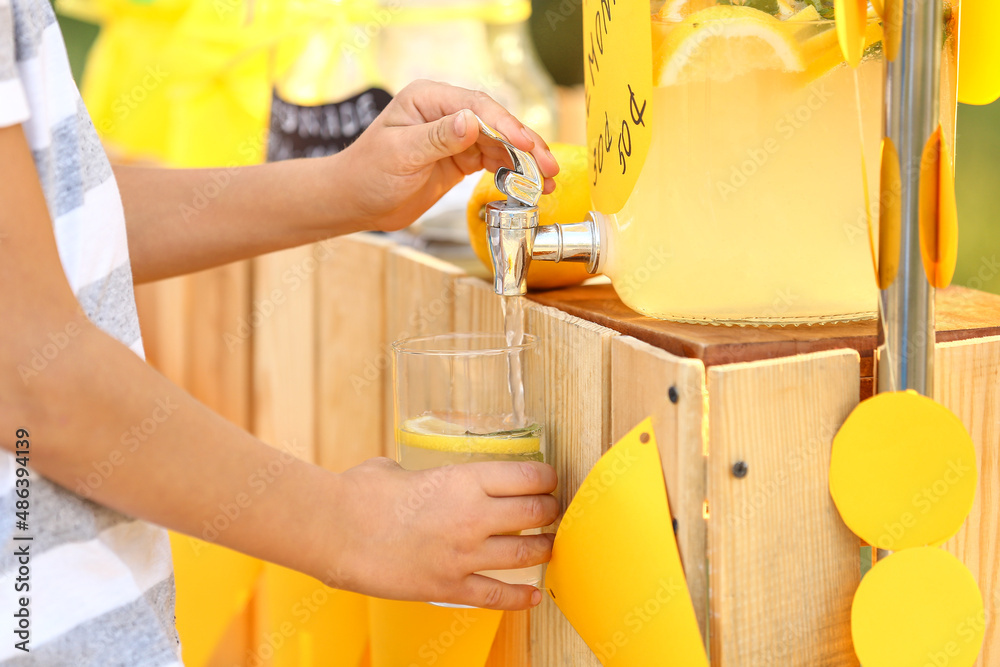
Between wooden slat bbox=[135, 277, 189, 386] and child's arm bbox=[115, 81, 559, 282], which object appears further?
wooden slat bbox=[135, 277, 189, 386]

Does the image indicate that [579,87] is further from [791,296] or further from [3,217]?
[3,217]

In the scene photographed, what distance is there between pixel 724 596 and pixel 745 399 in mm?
98

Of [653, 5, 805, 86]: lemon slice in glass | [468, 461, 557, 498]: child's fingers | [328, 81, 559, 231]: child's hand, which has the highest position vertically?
[653, 5, 805, 86]: lemon slice in glass

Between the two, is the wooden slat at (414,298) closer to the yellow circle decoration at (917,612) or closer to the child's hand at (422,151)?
the child's hand at (422,151)

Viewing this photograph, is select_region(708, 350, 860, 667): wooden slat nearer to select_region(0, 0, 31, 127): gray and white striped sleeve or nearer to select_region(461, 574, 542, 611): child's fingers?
select_region(461, 574, 542, 611): child's fingers

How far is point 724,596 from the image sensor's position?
44cm

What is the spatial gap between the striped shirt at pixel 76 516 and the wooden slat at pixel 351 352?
17.4 inches

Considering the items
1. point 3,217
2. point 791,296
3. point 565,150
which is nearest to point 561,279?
point 565,150

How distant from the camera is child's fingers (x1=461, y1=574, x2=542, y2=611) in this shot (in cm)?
51

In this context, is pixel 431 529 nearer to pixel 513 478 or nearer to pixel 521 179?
pixel 513 478

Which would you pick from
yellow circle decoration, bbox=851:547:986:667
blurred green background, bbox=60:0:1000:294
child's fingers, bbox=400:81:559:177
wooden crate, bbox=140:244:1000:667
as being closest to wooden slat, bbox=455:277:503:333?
wooden crate, bbox=140:244:1000:667

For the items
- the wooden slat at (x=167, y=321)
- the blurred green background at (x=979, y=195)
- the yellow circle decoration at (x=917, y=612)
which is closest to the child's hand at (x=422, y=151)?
the yellow circle decoration at (x=917, y=612)

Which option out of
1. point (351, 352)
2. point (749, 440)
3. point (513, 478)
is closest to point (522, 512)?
point (513, 478)

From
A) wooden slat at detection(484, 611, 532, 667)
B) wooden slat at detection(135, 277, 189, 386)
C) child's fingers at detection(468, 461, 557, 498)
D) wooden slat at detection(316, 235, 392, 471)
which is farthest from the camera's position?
wooden slat at detection(135, 277, 189, 386)
